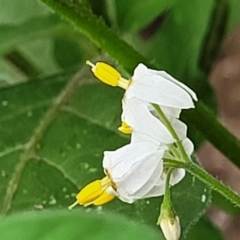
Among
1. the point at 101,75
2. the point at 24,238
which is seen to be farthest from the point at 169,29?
the point at 24,238

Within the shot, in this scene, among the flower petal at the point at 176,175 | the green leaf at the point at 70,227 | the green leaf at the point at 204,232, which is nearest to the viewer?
the green leaf at the point at 70,227

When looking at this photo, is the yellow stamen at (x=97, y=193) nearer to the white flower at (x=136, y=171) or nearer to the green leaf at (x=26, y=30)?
the white flower at (x=136, y=171)

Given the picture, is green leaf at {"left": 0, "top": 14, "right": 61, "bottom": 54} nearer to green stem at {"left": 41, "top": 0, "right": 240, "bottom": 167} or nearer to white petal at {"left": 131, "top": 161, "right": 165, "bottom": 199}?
green stem at {"left": 41, "top": 0, "right": 240, "bottom": 167}

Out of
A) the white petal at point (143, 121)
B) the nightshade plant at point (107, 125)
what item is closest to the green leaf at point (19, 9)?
the nightshade plant at point (107, 125)

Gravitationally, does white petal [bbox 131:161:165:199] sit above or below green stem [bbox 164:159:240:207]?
below

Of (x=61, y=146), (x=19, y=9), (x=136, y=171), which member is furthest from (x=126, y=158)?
(x=19, y=9)

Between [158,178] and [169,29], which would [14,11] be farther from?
[158,178]

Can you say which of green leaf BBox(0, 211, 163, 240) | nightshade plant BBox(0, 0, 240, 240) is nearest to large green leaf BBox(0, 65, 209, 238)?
nightshade plant BBox(0, 0, 240, 240)
